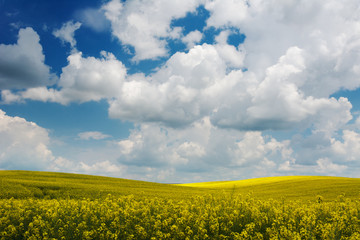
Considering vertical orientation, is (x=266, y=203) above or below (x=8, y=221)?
above

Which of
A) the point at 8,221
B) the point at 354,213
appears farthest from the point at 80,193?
the point at 354,213

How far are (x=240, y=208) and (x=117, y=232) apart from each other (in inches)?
187

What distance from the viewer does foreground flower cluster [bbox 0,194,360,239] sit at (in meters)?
8.72

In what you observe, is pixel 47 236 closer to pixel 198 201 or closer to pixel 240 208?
pixel 198 201

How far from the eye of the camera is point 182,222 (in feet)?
30.0

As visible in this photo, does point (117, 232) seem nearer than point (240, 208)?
Yes

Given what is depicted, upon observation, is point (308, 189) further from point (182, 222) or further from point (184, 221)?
point (182, 222)

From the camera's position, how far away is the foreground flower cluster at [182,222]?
8719 mm

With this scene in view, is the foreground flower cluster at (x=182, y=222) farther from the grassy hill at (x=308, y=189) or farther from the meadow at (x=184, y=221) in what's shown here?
the grassy hill at (x=308, y=189)

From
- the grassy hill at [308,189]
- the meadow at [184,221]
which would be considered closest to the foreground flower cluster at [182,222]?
the meadow at [184,221]

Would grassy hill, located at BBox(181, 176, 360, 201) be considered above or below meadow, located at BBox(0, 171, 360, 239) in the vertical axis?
below

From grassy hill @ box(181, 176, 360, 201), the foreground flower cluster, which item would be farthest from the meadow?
grassy hill @ box(181, 176, 360, 201)

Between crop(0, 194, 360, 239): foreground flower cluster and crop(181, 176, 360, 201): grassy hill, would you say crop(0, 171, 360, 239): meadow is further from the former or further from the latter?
crop(181, 176, 360, 201): grassy hill

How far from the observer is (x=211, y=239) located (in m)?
8.84
